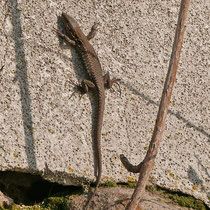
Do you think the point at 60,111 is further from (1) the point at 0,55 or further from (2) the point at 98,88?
(1) the point at 0,55

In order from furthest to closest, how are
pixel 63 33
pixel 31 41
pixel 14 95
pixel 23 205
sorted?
1. pixel 63 33
2. pixel 31 41
3. pixel 14 95
4. pixel 23 205

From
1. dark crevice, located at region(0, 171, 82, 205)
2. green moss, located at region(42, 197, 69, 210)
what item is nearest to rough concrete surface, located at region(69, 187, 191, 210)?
green moss, located at region(42, 197, 69, 210)

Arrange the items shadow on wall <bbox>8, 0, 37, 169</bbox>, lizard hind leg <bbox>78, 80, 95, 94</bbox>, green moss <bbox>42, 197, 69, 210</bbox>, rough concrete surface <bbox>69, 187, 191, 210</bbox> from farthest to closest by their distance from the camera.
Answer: lizard hind leg <bbox>78, 80, 95, 94</bbox> → shadow on wall <bbox>8, 0, 37, 169</bbox> → green moss <bbox>42, 197, 69, 210</bbox> → rough concrete surface <bbox>69, 187, 191, 210</bbox>

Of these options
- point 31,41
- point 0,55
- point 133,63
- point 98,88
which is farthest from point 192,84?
point 0,55

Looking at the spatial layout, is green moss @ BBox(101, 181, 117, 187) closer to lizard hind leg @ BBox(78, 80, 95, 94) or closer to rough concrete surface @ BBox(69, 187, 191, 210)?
rough concrete surface @ BBox(69, 187, 191, 210)

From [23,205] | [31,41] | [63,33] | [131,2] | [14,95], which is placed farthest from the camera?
[131,2]

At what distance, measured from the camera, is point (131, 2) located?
3490 millimetres

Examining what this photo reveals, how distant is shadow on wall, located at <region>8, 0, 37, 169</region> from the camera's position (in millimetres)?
2729

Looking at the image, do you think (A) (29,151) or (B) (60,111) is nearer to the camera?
(A) (29,151)

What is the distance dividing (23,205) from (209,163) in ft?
5.38

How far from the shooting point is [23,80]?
9.55 feet

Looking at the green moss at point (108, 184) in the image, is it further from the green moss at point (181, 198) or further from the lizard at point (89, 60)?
the lizard at point (89, 60)

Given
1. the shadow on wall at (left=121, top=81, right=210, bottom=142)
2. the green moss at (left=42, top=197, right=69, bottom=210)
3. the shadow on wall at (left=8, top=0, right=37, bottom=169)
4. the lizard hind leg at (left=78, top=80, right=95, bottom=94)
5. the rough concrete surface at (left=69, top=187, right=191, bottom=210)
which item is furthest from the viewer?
the shadow on wall at (left=121, top=81, right=210, bottom=142)

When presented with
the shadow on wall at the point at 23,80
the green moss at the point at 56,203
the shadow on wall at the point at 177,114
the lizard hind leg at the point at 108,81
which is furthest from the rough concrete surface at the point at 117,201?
the lizard hind leg at the point at 108,81
